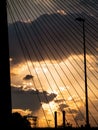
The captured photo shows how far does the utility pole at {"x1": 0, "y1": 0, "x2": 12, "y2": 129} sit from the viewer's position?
658 inches

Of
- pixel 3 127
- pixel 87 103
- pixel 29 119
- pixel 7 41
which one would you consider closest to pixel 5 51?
pixel 7 41

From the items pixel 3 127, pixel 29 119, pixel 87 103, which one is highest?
pixel 3 127

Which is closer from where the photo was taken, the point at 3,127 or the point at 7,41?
the point at 3,127

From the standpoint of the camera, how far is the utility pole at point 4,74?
16.7 meters

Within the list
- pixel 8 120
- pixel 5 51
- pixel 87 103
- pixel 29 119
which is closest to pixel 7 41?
pixel 5 51

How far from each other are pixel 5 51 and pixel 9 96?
1.62 m

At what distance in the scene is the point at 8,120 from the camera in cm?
1672

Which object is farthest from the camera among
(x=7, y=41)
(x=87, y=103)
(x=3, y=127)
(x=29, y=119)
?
(x=29, y=119)

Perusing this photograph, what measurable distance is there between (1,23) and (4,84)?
2210 millimetres

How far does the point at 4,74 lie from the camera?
17359 millimetres

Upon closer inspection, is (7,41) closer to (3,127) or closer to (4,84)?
(4,84)

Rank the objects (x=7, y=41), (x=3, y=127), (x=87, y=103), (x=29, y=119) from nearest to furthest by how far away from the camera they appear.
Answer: (x=3, y=127), (x=7, y=41), (x=87, y=103), (x=29, y=119)

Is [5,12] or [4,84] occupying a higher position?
[5,12]

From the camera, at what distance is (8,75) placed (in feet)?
57.1
